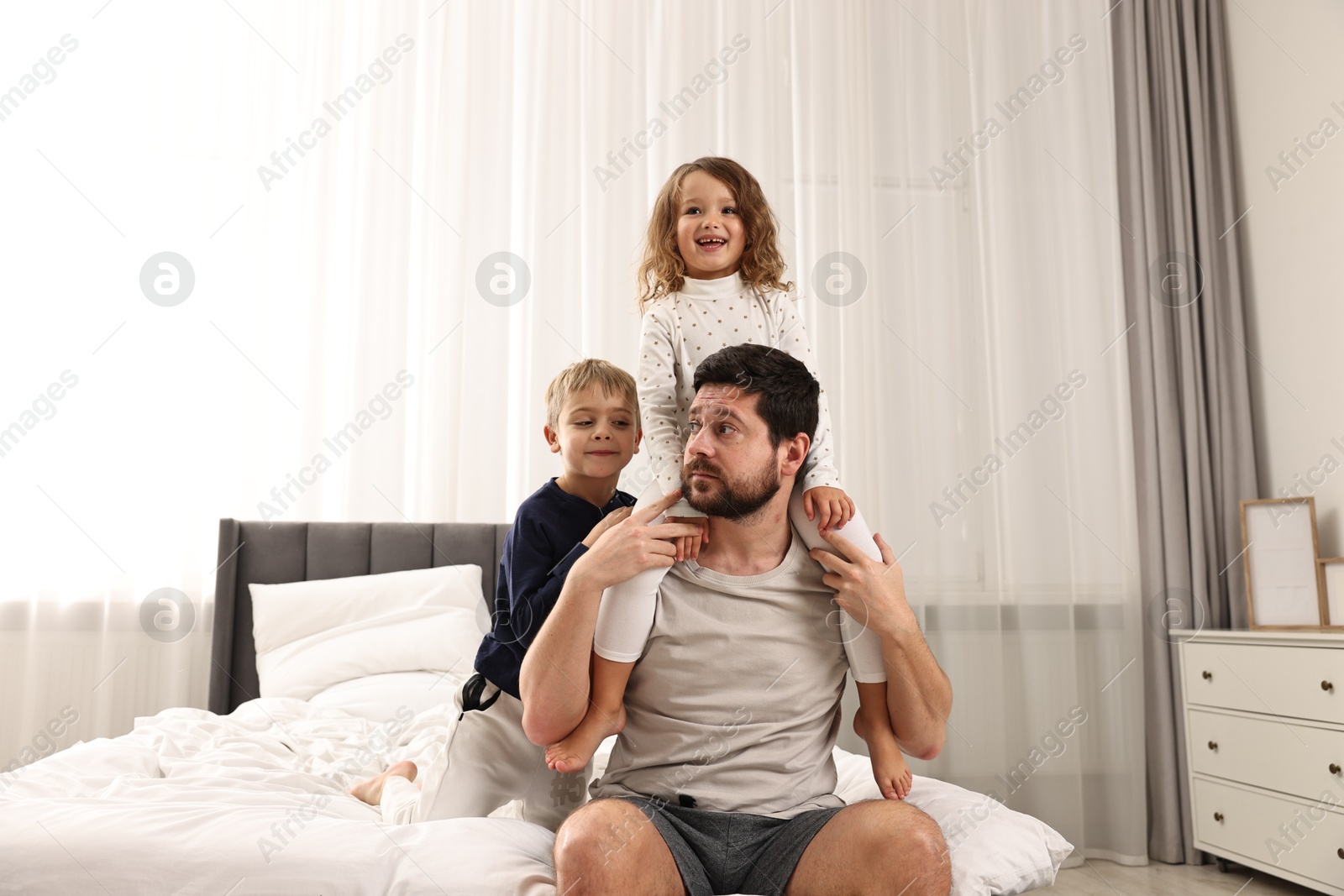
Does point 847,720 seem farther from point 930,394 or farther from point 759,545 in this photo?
point 759,545

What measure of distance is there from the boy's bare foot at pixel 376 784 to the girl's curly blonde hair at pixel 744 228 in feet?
3.32

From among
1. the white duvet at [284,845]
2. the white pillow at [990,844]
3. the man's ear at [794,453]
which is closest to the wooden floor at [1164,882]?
the white pillow at [990,844]

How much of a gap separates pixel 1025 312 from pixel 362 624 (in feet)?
8.37

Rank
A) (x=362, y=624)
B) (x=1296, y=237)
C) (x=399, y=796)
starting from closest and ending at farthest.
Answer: (x=399, y=796) → (x=362, y=624) → (x=1296, y=237)

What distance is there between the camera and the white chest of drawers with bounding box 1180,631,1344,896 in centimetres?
249

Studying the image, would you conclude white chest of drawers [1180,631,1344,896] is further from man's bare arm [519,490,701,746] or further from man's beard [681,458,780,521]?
man's bare arm [519,490,701,746]

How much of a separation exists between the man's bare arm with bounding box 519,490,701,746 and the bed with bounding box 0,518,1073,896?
0.16 m

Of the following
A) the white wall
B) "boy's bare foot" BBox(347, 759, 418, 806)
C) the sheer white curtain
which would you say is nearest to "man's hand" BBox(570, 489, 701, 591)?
"boy's bare foot" BBox(347, 759, 418, 806)

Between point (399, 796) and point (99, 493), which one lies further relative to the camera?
point (99, 493)

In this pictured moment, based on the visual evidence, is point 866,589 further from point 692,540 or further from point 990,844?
point 990,844

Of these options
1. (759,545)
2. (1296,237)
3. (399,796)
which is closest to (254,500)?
(399,796)

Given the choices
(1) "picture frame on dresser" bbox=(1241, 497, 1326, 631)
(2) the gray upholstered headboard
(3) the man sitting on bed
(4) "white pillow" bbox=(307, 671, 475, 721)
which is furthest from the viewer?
(2) the gray upholstered headboard

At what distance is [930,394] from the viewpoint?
11.1 feet

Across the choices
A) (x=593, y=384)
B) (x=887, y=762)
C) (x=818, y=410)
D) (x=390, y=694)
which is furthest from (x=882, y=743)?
(x=390, y=694)
